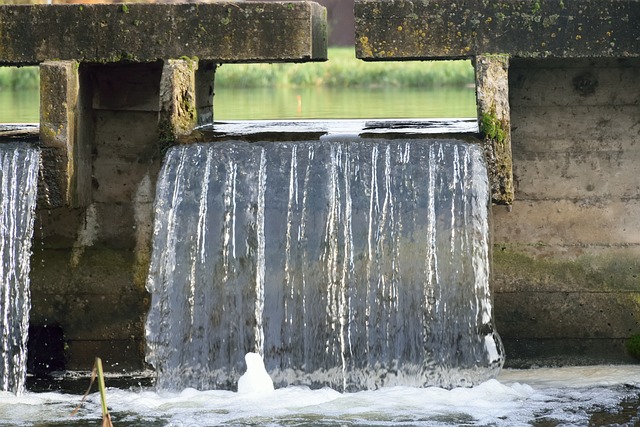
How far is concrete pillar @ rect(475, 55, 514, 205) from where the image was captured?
891cm

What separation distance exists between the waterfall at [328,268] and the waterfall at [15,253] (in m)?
0.94

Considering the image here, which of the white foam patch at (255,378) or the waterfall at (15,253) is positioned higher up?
the waterfall at (15,253)

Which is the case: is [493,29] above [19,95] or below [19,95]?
below

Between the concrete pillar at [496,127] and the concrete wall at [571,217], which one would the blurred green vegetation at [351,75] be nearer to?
the concrete wall at [571,217]

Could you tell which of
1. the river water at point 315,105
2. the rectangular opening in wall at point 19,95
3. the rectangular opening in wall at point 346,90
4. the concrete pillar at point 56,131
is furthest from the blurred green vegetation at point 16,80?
the concrete pillar at point 56,131

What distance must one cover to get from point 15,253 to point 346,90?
82.4ft

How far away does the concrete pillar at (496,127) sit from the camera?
8.91 meters

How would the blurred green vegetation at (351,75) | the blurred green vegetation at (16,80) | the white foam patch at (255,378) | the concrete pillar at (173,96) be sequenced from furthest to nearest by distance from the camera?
the blurred green vegetation at (351,75) → the blurred green vegetation at (16,80) → the concrete pillar at (173,96) → the white foam patch at (255,378)

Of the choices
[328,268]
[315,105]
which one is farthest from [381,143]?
[315,105]

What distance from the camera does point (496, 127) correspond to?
29.2 ft

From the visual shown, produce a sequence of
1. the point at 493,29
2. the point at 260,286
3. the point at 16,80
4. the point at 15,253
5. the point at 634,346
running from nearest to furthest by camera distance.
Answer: the point at 260,286
the point at 493,29
the point at 15,253
the point at 634,346
the point at 16,80

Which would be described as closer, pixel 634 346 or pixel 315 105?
pixel 634 346

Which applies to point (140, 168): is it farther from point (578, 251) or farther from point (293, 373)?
point (578, 251)

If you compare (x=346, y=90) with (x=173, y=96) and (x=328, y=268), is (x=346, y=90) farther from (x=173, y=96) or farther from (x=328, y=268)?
(x=328, y=268)
